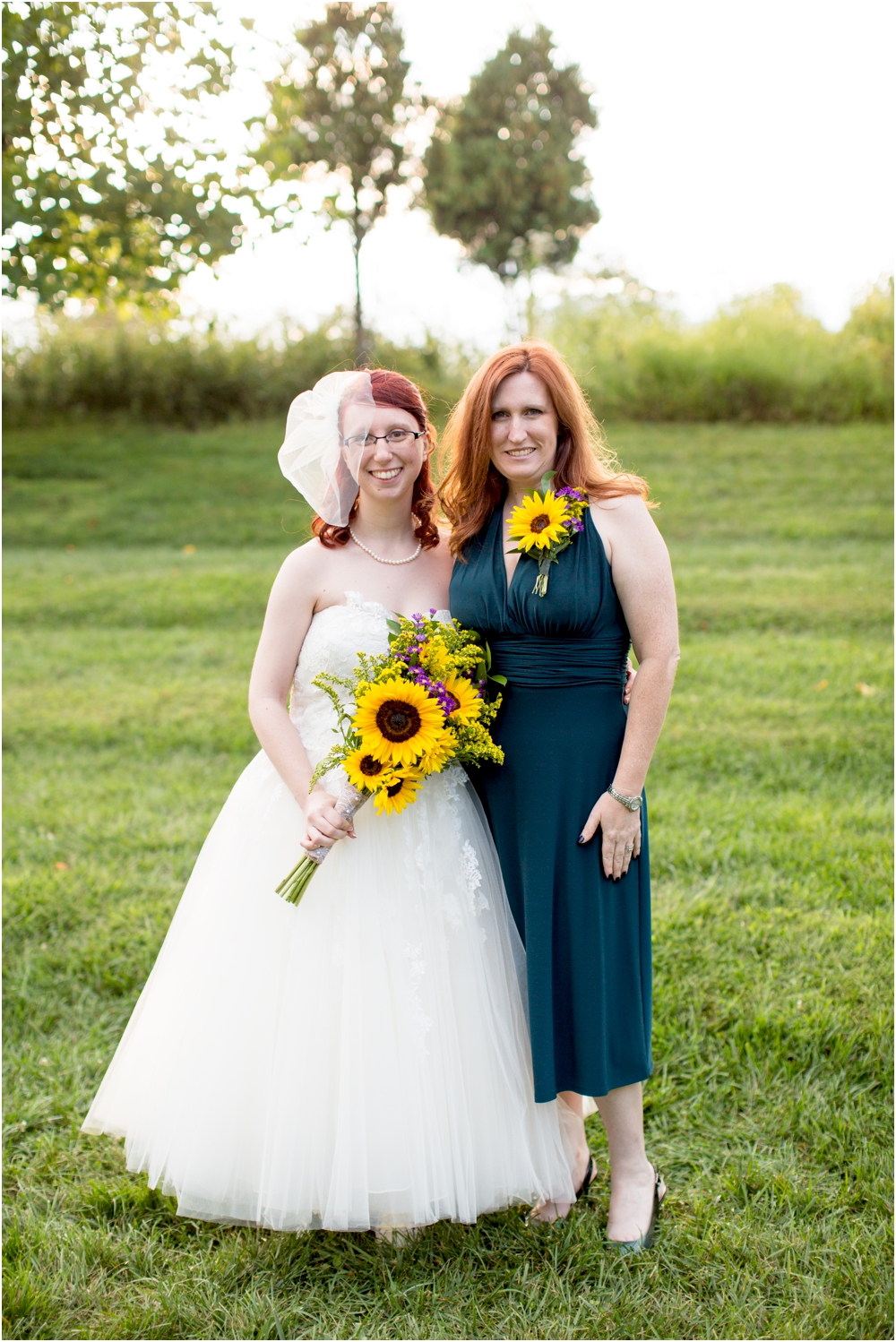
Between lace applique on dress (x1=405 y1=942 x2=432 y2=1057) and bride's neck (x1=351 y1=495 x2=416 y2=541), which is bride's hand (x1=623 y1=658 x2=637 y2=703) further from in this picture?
lace applique on dress (x1=405 y1=942 x2=432 y2=1057)

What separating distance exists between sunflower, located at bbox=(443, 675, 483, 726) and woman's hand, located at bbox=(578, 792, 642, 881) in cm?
42

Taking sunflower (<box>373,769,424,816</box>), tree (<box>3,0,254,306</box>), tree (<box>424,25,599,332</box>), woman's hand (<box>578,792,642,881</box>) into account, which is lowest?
woman's hand (<box>578,792,642,881</box>)

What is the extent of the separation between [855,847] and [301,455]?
10.8ft

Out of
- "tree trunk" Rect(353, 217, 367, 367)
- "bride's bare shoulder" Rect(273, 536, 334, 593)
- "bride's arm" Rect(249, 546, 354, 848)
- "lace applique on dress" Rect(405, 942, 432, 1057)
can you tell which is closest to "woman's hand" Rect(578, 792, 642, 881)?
"lace applique on dress" Rect(405, 942, 432, 1057)

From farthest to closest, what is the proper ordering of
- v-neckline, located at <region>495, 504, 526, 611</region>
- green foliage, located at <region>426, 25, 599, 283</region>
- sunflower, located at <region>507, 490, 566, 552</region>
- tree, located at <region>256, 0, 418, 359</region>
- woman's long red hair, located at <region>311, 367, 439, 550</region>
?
green foliage, located at <region>426, 25, 599, 283</region>, tree, located at <region>256, 0, 418, 359</region>, woman's long red hair, located at <region>311, 367, 439, 550</region>, v-neckline, located at <region>495, 504, 526, 611</region>, sunflower, located at <region>507, 490, 566, 552</region>

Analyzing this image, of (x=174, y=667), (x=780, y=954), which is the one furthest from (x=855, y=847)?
(x=174, y=667)

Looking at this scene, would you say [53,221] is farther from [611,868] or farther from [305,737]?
[611,868]

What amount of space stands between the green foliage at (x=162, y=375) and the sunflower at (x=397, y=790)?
45.9 feet

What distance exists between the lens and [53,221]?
5031mm

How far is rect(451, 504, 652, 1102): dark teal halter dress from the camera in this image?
2523 millimetres

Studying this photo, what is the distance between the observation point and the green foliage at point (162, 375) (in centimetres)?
1569

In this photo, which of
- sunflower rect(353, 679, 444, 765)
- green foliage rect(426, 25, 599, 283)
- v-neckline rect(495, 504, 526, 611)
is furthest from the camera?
green foliage rect(426, 25, 599, 283)

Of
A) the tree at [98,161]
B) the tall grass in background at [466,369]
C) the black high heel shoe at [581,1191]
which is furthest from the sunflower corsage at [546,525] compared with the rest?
the tall grass in background at [466,369]

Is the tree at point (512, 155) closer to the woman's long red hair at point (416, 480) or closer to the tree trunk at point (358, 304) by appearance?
the tree trunk at point (358, 304)
